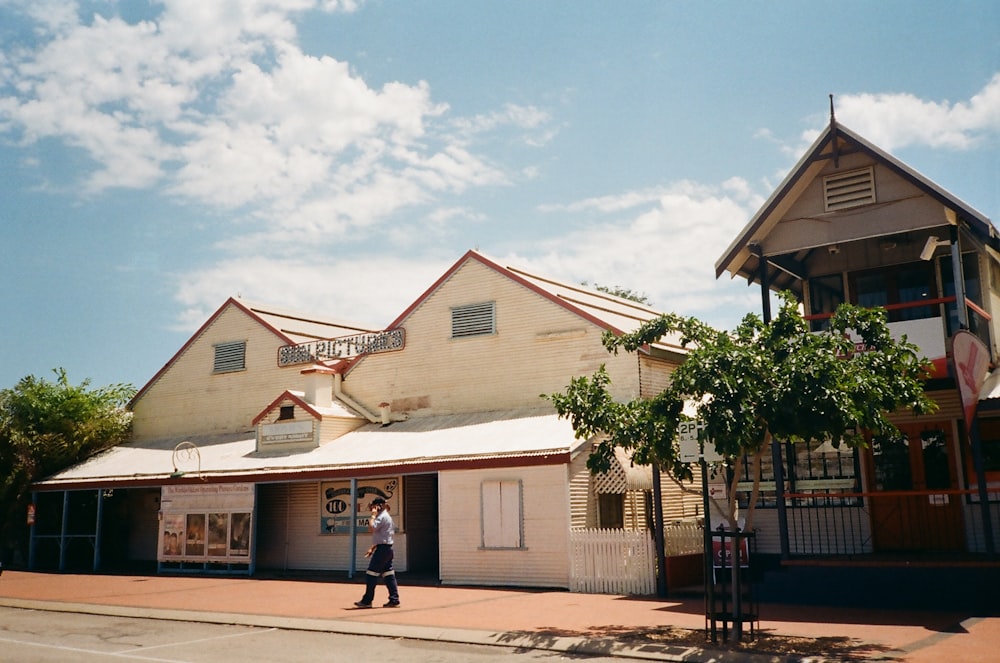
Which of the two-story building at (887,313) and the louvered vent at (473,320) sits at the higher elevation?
the louvered vent at (473,320)

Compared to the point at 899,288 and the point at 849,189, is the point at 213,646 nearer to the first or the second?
the point at 849,189

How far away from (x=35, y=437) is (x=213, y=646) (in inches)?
783

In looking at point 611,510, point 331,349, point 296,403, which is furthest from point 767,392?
point 331,349

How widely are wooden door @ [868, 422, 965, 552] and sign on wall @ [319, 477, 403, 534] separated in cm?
1163

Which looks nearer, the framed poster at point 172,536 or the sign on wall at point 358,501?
the sign on wall at point 358,501

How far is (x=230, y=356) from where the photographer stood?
2964cm

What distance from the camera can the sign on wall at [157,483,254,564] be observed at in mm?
23172

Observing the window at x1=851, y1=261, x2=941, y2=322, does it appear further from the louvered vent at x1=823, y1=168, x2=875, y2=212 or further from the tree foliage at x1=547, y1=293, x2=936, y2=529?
the tree foliage at x1=547, y1=293, x2=936, y2=529

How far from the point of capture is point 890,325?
48.5 feet

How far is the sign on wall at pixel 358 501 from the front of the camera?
2259 centimetres

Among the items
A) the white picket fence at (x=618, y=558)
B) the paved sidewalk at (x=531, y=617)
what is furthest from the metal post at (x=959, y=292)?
the white picket fence at (x=618, y=558)

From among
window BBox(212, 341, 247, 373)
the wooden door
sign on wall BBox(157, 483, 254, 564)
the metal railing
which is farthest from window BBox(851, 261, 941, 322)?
window BBox(212, 341, 247, 373)

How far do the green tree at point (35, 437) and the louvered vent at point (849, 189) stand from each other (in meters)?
24.4

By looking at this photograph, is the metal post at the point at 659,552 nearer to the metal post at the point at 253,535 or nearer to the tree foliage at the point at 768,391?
the tree foliage at the point at 768,391
